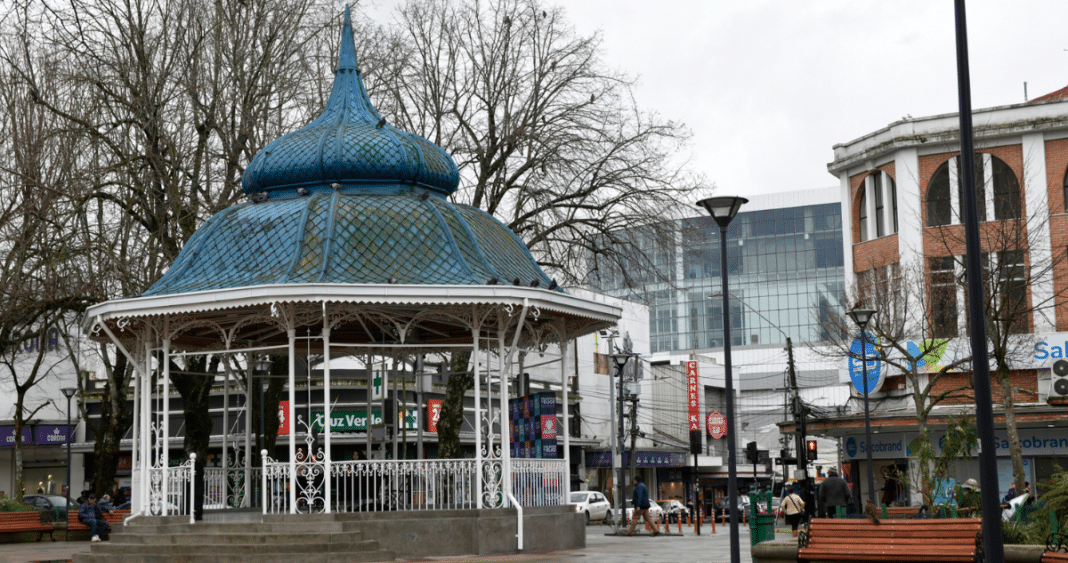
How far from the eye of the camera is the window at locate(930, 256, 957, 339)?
115 ft

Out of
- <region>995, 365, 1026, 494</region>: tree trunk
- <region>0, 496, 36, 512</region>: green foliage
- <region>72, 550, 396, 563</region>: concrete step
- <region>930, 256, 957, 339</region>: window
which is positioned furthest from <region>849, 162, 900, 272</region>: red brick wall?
<region>0, 496, 36, 512</region>: green foliage

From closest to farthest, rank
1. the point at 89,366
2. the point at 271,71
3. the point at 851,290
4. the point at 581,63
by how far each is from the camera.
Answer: the point at 271,71
the point at 581,63
the point at 851,290
the point at 89,366

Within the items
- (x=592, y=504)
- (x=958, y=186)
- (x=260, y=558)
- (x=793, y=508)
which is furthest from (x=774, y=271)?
(x=260, y=558)

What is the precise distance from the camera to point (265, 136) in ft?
95.1

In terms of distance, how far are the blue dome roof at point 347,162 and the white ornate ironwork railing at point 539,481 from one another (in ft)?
17.7

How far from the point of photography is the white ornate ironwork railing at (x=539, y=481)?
2048 centimetres

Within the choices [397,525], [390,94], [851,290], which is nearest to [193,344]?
[397,525]

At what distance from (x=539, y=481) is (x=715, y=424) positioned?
2158 inches

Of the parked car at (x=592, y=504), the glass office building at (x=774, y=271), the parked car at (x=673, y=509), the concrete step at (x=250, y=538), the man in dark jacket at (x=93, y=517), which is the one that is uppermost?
the glass office building at (x=774, y=271)

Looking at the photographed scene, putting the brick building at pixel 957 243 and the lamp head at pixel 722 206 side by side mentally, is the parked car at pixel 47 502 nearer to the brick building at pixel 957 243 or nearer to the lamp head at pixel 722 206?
the brick building at pixel 957 243

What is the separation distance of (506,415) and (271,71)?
42.3 feet

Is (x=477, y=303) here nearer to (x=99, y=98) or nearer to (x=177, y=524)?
(x=177, y=524)

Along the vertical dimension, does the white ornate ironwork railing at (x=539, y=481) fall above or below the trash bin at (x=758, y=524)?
above

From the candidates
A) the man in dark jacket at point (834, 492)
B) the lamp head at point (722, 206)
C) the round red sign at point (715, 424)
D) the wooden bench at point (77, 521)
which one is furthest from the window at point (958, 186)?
the round red sign at point (715, 424)
